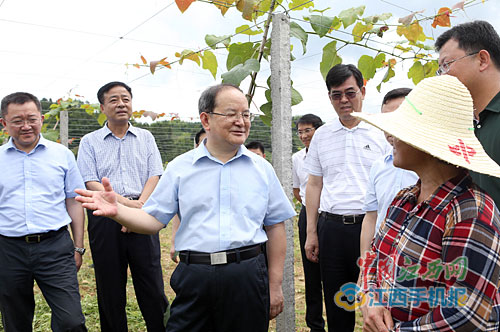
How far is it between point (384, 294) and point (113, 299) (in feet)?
8.03

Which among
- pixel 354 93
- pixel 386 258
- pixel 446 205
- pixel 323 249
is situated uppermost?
pixel 354 93

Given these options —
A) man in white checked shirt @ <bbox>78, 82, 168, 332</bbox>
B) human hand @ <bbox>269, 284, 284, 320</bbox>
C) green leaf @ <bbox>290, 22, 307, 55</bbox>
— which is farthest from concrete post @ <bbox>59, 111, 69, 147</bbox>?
human hand @ <bbox>269, 284, 284, 320</bbox>

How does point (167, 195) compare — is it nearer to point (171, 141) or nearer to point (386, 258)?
point (386, 258)

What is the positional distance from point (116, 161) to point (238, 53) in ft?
4.57

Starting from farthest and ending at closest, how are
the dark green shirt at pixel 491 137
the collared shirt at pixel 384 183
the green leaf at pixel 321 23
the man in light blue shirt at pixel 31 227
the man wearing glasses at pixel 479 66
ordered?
the man in light blue shirt at pixel 31 227, the green leaf at pixel 321 23, the collared shirt at pixel 384 183, the man wearing glasses at pixel 479 66, the dark green shirt at pixel 491 137

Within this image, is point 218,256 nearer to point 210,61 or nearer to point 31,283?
point 210,61

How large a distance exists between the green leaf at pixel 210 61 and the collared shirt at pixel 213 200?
837mm

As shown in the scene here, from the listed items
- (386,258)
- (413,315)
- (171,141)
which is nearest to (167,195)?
(386,258)

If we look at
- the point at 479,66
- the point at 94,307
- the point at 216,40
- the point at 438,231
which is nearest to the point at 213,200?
the point at 438,231

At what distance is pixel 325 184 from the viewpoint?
2.98 metres

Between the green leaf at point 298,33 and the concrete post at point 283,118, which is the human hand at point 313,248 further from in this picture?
the green leaf at point 298,33

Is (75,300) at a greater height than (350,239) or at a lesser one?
lesser

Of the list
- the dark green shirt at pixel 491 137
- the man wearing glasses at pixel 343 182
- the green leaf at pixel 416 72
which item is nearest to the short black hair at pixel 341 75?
the man wearing glasses at pixel 343 182

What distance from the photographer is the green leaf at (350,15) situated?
276 centimetres
